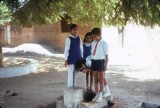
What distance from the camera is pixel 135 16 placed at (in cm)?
710

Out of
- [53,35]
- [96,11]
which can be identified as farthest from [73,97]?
[53,35]

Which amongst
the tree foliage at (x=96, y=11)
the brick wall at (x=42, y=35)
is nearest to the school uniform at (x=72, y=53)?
the tree foliage at (x=96, y=11)

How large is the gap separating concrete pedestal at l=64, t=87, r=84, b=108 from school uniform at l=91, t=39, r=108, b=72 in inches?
25.1

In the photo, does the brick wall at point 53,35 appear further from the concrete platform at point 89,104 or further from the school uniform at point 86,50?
the concrete platform at point 89,104

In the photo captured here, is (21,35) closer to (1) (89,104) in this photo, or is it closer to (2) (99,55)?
(2) (99,55)

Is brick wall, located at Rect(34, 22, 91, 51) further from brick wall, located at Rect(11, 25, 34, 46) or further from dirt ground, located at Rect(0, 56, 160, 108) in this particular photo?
dirt ground, located at Rect(0, 56, 160, 108)

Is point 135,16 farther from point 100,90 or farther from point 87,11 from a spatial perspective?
point 87,11

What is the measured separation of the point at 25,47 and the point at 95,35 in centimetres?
1533

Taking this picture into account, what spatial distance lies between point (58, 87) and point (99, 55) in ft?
11.1

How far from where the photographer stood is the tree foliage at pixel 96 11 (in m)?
6.66

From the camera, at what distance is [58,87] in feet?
30.1

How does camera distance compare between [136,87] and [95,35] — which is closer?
[95,35]

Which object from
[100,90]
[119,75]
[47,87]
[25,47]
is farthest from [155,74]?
[25,47]

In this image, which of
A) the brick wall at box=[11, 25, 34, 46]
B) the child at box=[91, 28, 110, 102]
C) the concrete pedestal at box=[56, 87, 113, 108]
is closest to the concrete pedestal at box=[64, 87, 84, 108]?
the concrete pedestal at box=[56, 87, 113, 108]
